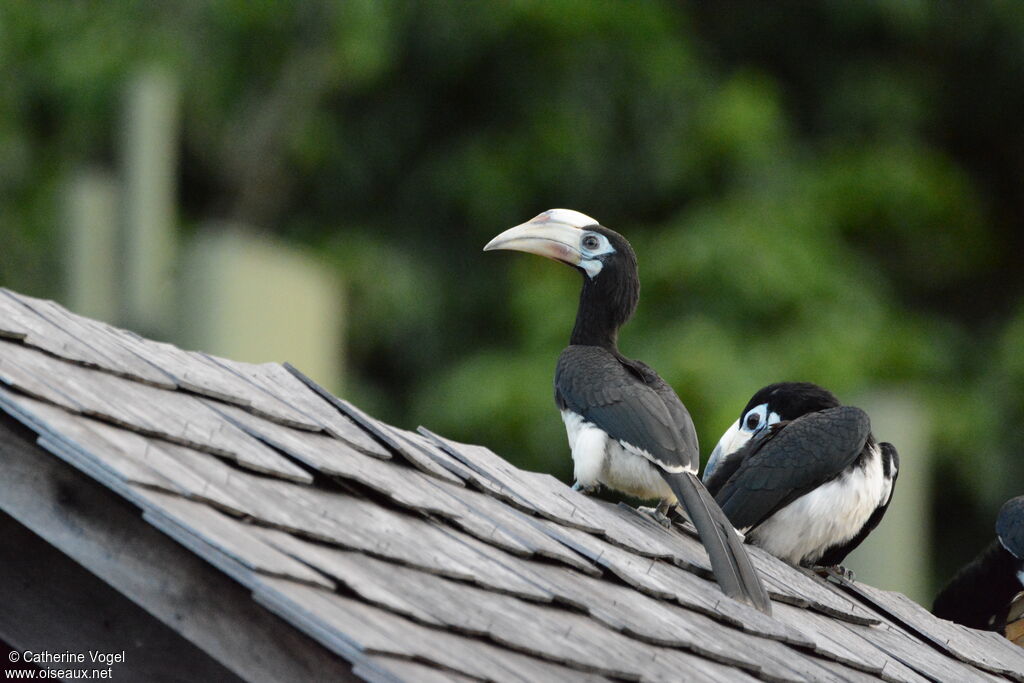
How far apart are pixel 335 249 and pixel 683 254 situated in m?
2.96

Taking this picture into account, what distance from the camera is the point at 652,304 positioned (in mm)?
9914

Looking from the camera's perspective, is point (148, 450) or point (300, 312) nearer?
point (148, 450)

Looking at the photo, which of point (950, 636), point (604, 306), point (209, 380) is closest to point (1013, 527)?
point (950, 636)

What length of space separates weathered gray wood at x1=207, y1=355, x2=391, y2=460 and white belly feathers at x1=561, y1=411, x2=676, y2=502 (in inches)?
44.1

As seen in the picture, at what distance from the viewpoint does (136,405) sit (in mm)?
2049

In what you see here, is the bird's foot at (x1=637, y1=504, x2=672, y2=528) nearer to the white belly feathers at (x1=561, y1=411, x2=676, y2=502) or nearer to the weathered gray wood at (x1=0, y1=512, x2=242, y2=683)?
the white belly feathers at (x1=561, y1=411, x2=676, y2=502)

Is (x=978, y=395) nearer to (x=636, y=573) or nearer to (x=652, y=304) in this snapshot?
(x=652, y=304)

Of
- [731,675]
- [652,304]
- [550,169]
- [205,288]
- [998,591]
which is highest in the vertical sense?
[550,169]

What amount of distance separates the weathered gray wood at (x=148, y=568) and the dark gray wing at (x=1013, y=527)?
10.4ft

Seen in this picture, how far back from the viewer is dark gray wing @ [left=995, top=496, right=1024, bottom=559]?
445 centimetres

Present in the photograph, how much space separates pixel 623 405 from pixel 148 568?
6.47ft

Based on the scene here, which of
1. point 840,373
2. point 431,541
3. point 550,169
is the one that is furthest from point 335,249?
point 431,541

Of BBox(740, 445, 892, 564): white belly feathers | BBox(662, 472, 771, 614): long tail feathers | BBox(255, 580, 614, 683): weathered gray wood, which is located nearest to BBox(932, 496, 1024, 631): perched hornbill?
BBox(740, 445, 892, 564): white belly feathers

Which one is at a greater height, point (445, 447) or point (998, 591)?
Result: point (998, 591)
